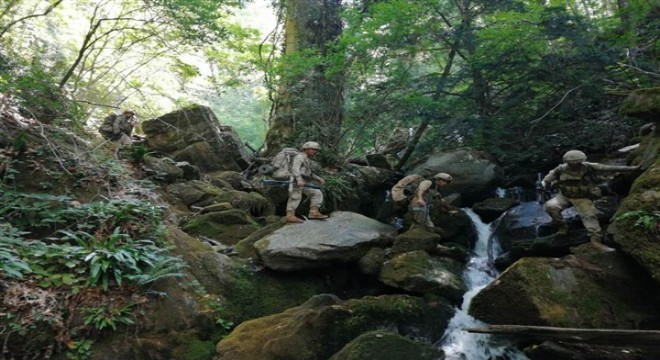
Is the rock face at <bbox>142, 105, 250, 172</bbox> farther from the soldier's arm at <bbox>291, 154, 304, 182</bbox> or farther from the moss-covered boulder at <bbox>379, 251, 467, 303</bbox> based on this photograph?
the moss-covered boulder at <bbox>379, 251, 467, 303</bbox>

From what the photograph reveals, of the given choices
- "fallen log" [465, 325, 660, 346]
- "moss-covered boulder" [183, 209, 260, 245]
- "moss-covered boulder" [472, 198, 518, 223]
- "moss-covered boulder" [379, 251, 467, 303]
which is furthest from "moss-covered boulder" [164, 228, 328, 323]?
"moss-covered boulder" [472, 198, 518, 223]

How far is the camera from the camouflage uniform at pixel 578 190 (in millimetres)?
7560

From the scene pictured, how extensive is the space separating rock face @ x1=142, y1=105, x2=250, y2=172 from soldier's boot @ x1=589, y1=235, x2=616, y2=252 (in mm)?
10050

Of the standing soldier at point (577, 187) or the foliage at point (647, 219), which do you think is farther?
the standing soldier at point (577, 187)

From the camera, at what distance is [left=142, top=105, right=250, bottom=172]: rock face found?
42.4 ft

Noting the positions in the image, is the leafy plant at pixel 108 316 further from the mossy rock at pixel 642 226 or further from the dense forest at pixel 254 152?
the mossy rock at pixel 642 226

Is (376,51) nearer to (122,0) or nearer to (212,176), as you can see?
(212,176)

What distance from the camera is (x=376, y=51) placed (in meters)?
11.9

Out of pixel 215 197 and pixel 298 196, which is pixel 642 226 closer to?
pixel 298 196

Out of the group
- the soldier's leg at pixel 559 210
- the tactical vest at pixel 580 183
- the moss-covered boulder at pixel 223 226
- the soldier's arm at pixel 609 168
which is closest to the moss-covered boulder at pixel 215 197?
the moss-covered boulder at pixel 223 226

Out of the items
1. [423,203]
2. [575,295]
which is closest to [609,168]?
[575,295]

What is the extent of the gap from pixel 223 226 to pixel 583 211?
24.0ft

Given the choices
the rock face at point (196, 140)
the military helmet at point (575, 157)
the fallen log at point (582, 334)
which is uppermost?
the rock face at point (196, 140)

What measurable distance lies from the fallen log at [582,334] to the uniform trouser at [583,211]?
246 centimetres
